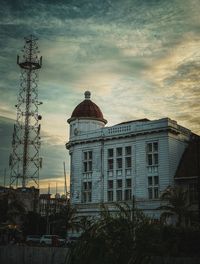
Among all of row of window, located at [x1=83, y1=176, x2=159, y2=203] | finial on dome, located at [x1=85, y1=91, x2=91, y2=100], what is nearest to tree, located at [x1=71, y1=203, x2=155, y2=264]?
row of window, located at [x1=83, y1=176, x2=159, y2=203]

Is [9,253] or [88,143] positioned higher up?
[88,143]

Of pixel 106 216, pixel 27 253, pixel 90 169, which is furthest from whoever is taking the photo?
pixel 90 169

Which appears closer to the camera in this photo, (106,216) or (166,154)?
(106,216)

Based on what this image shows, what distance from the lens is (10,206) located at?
60156 millimetres

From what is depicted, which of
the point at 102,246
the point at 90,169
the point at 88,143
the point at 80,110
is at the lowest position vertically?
the point at 102,246

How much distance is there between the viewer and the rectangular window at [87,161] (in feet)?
183

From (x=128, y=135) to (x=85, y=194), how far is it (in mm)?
10151

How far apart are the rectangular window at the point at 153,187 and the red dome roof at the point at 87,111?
47.9 feet

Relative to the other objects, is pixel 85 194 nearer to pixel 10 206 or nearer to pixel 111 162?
pixel 111 162

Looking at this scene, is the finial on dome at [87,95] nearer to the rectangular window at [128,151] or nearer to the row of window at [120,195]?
the rectangular window at [128,151]

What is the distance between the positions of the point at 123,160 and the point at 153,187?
564cm

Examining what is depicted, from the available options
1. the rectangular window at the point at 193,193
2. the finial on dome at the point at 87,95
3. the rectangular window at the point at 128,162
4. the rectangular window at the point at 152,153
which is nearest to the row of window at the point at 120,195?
the rectangular window at the point at 128,162

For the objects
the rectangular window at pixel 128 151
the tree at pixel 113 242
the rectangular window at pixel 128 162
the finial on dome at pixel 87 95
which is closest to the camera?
the tree at pixel 113 242

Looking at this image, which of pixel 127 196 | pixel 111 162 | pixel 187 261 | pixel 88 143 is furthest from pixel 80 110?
pixel 187 261
